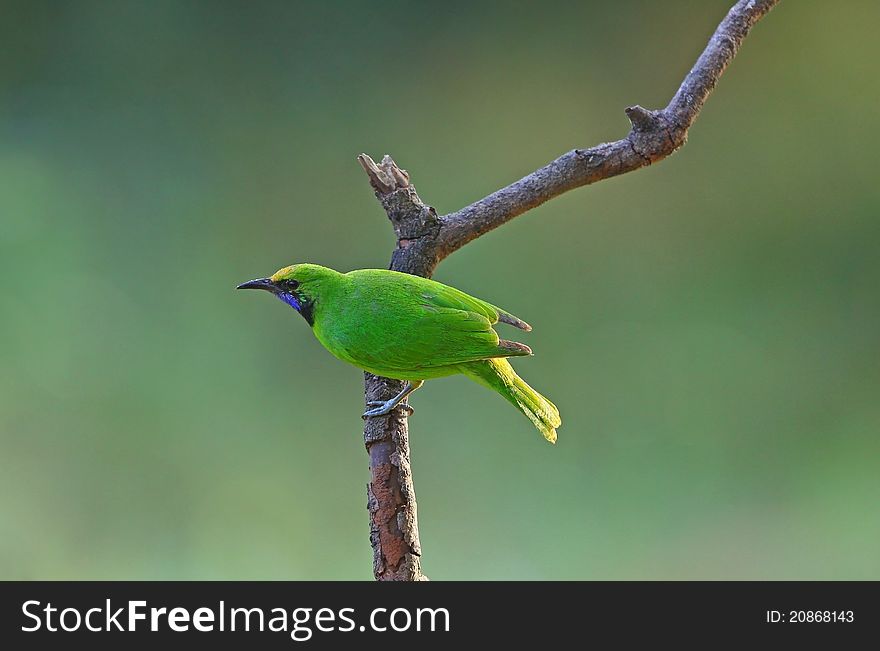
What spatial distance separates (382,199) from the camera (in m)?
1.46

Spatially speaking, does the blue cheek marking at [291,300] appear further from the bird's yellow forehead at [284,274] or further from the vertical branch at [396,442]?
the vertical branch at [396,442]

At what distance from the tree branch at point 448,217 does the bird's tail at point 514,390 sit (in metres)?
0.20

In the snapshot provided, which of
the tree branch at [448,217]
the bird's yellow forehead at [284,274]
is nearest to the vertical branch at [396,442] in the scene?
the tree branch at [448,217]

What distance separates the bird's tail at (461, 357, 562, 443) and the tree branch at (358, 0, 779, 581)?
0.65 ft

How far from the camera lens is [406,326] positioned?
1110mm

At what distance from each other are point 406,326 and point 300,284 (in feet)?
0.61

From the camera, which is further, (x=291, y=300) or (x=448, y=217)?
(x=448, y=217)

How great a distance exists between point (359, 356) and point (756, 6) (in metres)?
0.89

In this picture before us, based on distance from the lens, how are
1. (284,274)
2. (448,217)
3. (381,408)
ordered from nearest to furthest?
(284,274), (381,408), (448,217)

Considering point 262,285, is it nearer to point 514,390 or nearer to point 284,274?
point 284,274

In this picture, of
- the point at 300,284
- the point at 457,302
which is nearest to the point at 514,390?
the point at 457,302

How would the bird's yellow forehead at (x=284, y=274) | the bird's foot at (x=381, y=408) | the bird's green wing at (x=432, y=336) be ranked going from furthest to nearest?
the bird's foot at (x=381, y=408) → the bird's yellow forehead at (x=284, y=274) → the bird's green wing at (x=432, y=336)

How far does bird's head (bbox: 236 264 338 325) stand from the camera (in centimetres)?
119

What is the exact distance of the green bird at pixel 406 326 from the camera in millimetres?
1099
